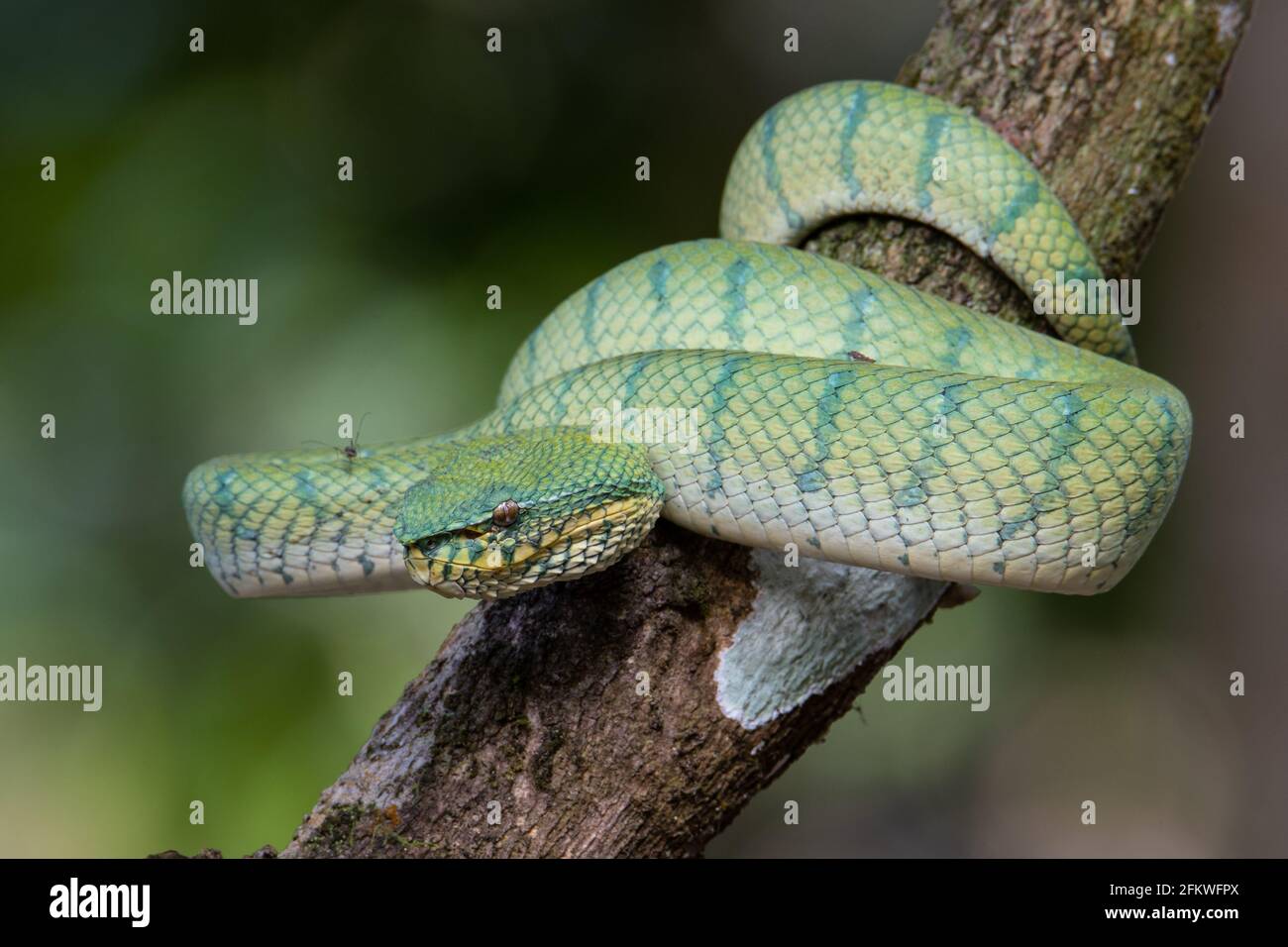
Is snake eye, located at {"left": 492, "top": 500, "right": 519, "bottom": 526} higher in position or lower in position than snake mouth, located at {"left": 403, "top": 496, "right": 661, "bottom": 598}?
higher

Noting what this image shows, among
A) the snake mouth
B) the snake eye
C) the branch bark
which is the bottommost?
the branch bark

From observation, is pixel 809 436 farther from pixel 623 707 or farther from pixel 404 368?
pixel 404 368

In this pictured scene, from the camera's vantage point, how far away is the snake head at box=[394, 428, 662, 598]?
6.13 feet

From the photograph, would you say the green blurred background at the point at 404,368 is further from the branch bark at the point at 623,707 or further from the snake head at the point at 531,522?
the snake head at the point at 531,522

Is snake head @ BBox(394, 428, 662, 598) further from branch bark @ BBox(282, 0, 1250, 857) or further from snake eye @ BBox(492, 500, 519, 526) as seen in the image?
branch bark @ BBox(282, 0, 1250, 857)

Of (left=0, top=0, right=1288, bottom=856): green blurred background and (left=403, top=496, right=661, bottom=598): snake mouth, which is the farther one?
(left=0, top=0, right=1288, bottom=856): green blurred background

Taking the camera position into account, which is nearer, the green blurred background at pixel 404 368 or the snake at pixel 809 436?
the snake at pixel 809 436

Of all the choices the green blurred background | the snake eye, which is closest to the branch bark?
the snake eye

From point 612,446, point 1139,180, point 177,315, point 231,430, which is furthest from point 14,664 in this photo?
point 1139,180

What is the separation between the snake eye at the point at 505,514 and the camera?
73.4 inches

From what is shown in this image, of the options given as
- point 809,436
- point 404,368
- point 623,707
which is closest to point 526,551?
point 623,707

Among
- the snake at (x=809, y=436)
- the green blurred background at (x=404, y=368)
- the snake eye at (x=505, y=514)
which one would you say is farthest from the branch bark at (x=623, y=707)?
the green blurred background at (x=404, y=368)
